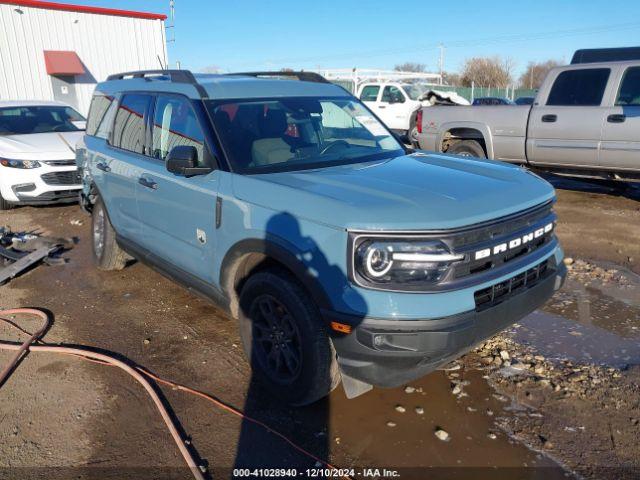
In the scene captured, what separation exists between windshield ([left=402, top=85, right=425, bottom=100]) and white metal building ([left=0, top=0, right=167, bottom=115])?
842 centimetres

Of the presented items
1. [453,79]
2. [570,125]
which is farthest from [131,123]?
[453,79]

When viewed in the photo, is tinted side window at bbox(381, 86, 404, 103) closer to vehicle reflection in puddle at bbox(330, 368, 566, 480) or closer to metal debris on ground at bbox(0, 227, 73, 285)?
metal debris on ground at bbox(0, 227, 73, 285)

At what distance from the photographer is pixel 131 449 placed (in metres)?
3.02

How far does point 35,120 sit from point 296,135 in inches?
298

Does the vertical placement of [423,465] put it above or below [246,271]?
below

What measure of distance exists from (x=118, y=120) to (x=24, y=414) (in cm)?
283

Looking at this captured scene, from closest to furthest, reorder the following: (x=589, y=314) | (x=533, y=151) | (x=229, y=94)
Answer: (x=229, y=94)
(x=589, y=314)
(x=533, y=151)

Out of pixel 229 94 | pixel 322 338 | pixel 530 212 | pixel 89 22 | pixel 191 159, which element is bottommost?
pixel 322 338

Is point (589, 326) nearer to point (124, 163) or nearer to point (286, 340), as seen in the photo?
point (286, 340)

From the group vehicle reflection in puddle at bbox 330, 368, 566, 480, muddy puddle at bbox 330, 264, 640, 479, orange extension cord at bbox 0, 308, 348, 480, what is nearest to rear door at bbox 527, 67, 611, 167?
muddy puddle at bbox 330, 264, 640, 479

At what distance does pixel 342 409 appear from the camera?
3328 mm

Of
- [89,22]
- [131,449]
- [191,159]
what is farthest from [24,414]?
[89,22]

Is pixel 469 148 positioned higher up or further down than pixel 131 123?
further down

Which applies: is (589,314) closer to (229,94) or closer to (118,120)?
(229,94)
